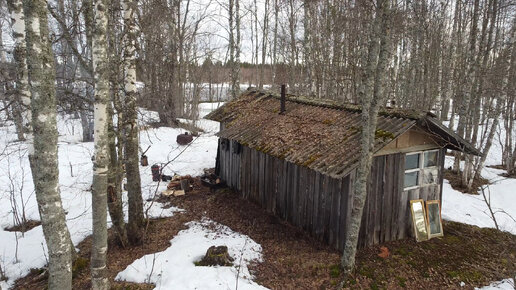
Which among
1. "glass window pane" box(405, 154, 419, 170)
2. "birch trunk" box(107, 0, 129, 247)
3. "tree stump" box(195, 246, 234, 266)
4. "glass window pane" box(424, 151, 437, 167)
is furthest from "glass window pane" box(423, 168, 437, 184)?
"birch trunk" box(107, 0, 129, 247)

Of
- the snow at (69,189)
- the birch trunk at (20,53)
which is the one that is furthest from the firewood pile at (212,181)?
the birch trunk at (20,53)

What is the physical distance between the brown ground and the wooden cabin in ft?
1.78

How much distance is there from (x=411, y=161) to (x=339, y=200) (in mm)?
2408

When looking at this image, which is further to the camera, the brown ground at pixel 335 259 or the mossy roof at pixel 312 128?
the mossy roof at pixel 312 128

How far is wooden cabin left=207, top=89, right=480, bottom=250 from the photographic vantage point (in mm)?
7625

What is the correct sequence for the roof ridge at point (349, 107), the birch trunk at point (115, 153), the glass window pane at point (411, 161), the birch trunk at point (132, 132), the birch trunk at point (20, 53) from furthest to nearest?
the glass window pane at point (411, 161) < the roof ridge at point (349, 107) < the birch trunk at point (132, 132) < the birch trunk at point (115, 153) < the birch trunk at point (20, 53)

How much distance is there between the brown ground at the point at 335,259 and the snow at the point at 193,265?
252mm

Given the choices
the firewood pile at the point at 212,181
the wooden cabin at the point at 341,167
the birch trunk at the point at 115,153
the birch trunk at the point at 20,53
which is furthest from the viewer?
the firewood pile at the point at 212,181

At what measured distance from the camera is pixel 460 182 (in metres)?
13.2

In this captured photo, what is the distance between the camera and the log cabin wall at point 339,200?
7.82m

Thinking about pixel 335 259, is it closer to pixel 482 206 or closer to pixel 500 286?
pixel 500 286

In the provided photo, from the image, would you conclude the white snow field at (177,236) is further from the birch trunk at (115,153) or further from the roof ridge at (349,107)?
the roof ridge at (349,107)

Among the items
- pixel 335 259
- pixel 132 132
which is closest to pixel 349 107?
pixel 335 259

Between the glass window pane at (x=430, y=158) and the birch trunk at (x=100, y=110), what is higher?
the birch trunk at (x=100, y=110)
